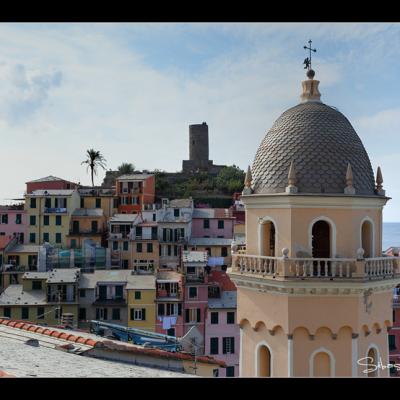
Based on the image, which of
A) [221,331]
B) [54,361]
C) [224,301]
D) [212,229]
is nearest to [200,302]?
[224,301]

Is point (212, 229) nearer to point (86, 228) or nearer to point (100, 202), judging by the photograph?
point (100, 202)

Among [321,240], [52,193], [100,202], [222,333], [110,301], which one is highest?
[52,193]

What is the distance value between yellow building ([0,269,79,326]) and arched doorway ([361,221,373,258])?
33926 mm

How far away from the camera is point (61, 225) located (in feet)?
192

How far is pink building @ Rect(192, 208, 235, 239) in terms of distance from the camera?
60.6 metres

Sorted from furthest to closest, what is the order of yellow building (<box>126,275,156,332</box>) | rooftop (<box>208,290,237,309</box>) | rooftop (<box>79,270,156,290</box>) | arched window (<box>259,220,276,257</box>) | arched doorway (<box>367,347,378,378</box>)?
rooftop (<box>208,290,237,309</box>) → rooftop (<box>79,270,156,290</box>) → yellow building (<box>126,275,156,332</box>) → arched window (<box>259,220,276,257</box>) → arched doorway (<box>367,347,378,378</box>)

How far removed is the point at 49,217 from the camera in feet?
192

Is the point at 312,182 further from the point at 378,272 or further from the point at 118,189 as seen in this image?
the point at 118,189

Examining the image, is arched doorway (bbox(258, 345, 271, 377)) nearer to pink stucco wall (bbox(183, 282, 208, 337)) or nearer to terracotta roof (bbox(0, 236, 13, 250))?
pink stucco wall (bbox(183, 282, 208, 337))

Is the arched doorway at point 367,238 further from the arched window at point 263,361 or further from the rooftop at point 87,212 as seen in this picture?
the rooftop at point 87,212

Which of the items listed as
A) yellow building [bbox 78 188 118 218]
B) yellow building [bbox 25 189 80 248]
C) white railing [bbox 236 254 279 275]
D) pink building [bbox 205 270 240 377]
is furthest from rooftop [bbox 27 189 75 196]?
white railing [bbox 236 254 279 275]

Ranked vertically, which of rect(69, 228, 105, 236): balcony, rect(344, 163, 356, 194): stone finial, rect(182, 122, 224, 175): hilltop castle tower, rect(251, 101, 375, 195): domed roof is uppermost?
rect(182, 122, 224, 175): hilltop castle tower

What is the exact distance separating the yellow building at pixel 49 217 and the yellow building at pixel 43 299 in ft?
36.0

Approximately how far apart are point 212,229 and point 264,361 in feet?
153
